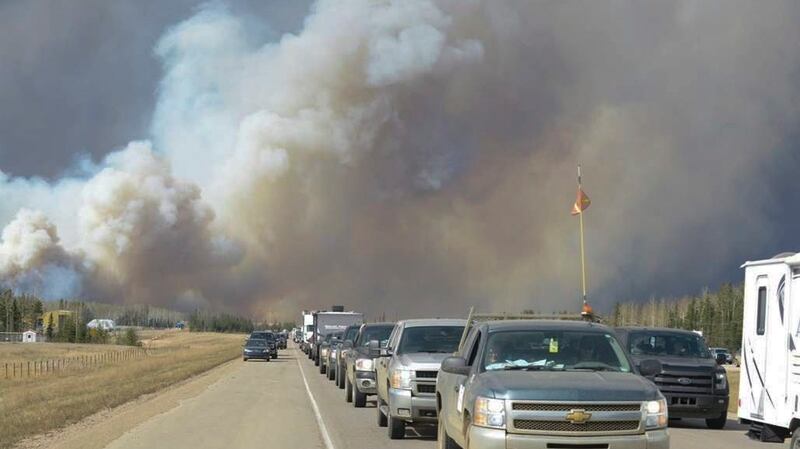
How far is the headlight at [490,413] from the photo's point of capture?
29.9ft

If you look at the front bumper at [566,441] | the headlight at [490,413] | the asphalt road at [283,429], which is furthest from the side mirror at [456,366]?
the asphalt road at [283,429]

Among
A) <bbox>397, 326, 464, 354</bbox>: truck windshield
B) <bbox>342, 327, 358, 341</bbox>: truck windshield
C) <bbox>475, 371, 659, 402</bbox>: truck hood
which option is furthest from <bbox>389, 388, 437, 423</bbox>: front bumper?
<bbox>342, 327, 358, 341</bbox>: truck windshield

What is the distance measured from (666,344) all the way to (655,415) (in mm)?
13203

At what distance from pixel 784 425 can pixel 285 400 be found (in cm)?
1449

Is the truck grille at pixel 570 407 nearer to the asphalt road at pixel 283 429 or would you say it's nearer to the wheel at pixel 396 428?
the asphalt road at pixel 283 429

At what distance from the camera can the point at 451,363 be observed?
34.8 ft

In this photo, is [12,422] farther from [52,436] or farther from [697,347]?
[697,347]

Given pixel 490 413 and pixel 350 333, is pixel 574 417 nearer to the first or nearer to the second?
pixel 490 413

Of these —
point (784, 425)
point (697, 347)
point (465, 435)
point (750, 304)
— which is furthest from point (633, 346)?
point (465, 435)

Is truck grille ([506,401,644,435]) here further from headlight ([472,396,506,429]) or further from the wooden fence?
the wooden fence

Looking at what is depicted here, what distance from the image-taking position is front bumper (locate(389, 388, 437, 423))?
1567cm

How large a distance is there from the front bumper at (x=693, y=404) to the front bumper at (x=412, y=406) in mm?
6761

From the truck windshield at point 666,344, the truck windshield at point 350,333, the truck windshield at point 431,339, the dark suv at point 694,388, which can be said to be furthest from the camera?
the truck windshield at point 350,333

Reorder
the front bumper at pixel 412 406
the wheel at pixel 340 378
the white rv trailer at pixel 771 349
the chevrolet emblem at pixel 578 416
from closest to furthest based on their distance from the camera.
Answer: the chevrolet emblem at pixel 578 416
the white rv trailer at pixel 771 349
the front bumper at pixel 412 406
the wheel at pixel 340 378
